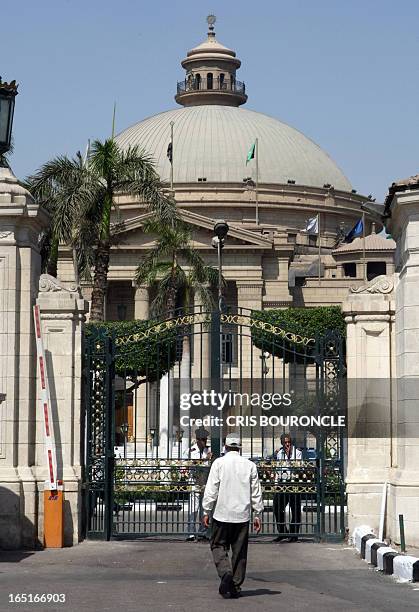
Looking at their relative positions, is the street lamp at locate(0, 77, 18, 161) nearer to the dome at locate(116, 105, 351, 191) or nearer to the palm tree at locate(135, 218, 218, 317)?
the palm tree at locate(135, 218, 218, 317)

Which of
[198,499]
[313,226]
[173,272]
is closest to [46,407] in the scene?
[198,499]

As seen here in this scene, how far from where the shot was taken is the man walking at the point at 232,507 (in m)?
13.2

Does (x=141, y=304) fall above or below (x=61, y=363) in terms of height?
above

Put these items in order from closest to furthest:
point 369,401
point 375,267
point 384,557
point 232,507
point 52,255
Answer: point 232,507
point 384,557
point 369,401
point 52,255
point 375,267

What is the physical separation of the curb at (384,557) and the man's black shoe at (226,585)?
2.09 m

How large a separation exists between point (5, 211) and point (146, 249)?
184 feet

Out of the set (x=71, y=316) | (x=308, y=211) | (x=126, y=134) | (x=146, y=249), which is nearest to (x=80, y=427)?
(x=71, y=316)

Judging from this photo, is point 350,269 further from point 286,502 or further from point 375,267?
point 286,502

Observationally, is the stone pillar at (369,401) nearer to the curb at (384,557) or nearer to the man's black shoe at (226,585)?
the curb at (384,557)

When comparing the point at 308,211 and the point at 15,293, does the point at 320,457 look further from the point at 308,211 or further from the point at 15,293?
the point at 308,211

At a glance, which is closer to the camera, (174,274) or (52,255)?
(52,255)

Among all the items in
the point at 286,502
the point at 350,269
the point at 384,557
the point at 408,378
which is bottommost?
the point at 384,557

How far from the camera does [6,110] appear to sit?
1805cm

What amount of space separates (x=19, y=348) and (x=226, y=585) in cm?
627
